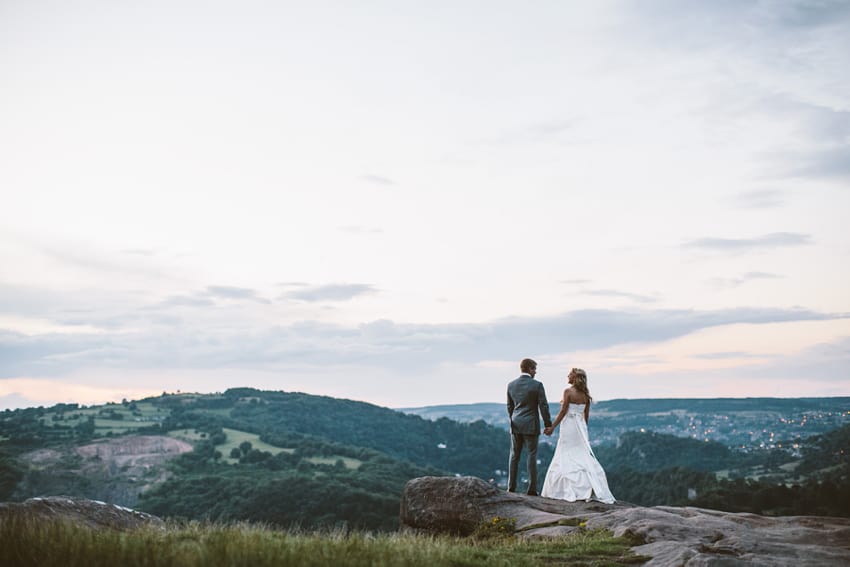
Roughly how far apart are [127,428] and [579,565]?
470 feet

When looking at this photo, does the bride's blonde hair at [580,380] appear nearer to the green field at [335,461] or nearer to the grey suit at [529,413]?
the grey suit at [529,413]

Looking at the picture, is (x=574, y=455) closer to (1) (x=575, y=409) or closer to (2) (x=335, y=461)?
(1) (x=575, y=409)

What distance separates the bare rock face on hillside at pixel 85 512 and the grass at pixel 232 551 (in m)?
2.37

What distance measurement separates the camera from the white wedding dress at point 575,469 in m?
16.0

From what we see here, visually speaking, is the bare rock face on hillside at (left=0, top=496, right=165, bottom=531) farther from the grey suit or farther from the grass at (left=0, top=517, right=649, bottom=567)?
the grey suit

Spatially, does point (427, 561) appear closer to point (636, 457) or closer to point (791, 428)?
point (636, 457)

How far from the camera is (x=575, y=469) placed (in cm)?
1614

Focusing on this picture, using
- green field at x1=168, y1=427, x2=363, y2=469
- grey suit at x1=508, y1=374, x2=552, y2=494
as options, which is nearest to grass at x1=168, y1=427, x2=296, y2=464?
green field at x1=168, y1=427, x2=363, y2=469

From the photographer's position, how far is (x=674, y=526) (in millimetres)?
11297

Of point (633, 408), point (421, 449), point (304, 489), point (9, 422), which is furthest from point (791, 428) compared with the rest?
point (9, 422)

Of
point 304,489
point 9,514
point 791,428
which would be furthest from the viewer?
point 791,428

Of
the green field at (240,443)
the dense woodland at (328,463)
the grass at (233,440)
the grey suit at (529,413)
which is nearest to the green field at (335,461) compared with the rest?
the green field at (240,443)

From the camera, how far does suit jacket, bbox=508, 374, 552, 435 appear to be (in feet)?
52.8

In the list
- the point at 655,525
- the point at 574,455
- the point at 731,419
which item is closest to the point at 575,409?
the point at 574,455
